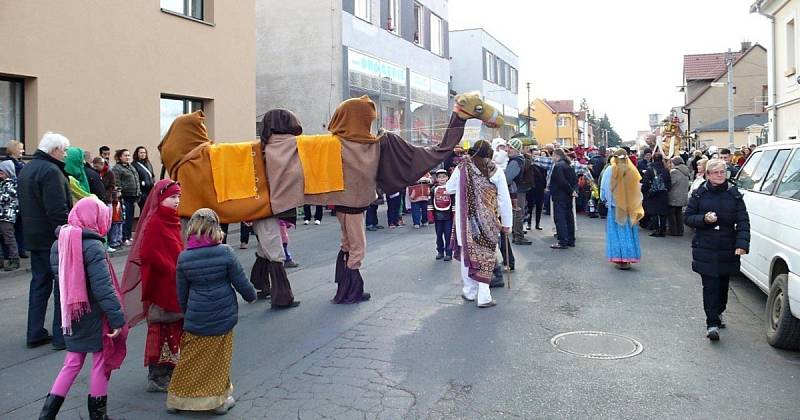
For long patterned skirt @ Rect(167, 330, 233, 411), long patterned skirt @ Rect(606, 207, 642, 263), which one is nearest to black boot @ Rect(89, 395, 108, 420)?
long patterned skirt @ Rect(167, 330, 233, 411)

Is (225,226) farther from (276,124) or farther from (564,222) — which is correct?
(564,222)

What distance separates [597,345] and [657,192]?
8714mm

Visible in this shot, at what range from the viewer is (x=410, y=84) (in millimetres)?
28891

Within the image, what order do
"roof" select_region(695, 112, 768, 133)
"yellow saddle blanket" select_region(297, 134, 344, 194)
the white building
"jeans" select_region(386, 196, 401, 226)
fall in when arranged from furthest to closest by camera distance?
"roof" select_region(695, 112, 768, 133)
the white building
"jeans" select_region(386, 196, 401, 226)
"yellow saddle blanket" select_region(297, 134, 344, 194)

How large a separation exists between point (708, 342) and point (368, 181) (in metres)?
3.90

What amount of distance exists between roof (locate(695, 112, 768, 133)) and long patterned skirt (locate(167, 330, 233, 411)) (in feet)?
170

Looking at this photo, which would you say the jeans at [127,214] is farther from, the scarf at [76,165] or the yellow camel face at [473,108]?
the yellow camel face at [473,108]

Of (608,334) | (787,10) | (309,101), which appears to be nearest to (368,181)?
(608,334)

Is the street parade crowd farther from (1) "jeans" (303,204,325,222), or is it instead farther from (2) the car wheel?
(1) "jeans" (303,204,325,222)

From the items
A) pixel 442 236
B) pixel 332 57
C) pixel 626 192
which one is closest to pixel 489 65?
pixel 332 57

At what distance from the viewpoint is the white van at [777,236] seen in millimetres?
5532

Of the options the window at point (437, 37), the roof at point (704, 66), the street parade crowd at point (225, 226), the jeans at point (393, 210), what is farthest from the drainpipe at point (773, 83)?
the roof at point (704, 66)

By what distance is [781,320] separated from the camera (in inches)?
222

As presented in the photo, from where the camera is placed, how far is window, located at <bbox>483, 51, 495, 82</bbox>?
41.6m
